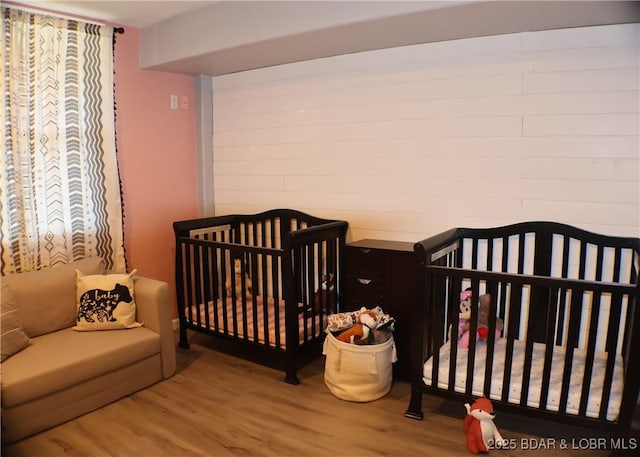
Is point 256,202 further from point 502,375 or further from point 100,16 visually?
point 502,375

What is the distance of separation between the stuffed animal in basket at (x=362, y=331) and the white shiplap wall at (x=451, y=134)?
2.21ft

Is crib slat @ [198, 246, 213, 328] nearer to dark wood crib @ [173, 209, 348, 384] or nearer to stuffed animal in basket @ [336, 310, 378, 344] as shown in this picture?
dark wood crib @ [173, 209, 348, 384]

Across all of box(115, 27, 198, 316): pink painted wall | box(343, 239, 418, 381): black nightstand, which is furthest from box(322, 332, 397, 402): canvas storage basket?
box(115, 27, 198, 316): pink painted wall

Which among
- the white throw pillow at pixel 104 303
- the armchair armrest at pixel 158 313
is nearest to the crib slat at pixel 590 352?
the armchair armrest at pixel 158 313

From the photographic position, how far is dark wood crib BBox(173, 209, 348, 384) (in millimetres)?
2867

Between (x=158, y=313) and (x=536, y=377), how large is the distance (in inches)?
82.9

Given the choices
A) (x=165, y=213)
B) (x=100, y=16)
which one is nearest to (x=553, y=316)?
(x=165, y=213)

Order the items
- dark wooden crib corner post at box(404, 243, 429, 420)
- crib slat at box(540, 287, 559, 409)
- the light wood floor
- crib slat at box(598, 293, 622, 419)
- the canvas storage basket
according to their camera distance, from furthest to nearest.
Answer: the canvas storage basket, dark wooden crib corner post at box(404, 243, 429, 420), the light wood floor, crib slat at box(540, 287, 559, 409), crib slat at box(598, 293, 622, 419)

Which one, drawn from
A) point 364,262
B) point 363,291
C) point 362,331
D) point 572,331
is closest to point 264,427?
point 362,331

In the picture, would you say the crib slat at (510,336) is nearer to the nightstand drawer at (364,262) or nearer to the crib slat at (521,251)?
the crib slat at (521,251)

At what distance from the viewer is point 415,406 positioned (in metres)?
2.46

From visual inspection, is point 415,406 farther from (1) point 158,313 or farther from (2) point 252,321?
(1) point 158,313

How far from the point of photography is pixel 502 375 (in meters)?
2.28

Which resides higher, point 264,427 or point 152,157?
point 152,157
